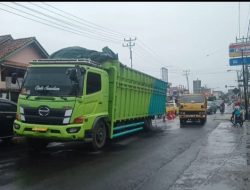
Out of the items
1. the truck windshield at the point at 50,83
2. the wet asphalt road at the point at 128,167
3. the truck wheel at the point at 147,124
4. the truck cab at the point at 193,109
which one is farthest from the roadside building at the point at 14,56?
the wet asphalt road at the point at 128,167

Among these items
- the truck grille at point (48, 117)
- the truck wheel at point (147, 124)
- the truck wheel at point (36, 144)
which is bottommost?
the truck wheel at point (36, 144)

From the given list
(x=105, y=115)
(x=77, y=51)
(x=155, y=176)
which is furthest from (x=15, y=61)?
(x=155, y=176)

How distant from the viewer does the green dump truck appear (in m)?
10.7

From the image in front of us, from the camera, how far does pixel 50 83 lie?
438 inches

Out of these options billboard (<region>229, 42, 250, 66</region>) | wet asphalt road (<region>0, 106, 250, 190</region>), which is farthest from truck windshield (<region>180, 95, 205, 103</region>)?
wet asphalt road (<region>0, 106, 250, 190</region>)

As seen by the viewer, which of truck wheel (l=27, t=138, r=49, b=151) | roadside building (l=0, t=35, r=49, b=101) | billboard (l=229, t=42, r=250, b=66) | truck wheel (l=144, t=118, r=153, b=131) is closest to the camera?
truck wheel (l=27, t=138, r=49, b=151)

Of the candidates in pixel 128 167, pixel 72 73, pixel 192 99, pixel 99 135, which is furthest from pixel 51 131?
pixel 192 99

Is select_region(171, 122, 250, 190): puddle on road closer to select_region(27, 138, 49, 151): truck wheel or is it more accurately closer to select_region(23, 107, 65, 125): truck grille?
select_region(23, 107, 65, 125): truck grille

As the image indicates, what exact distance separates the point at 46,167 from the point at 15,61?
1844 cm

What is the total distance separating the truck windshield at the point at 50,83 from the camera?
11.0 m

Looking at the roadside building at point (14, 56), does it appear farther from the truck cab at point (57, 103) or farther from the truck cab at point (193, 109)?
the truck cab at point (57, 103)

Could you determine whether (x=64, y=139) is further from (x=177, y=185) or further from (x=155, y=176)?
(x=177, y=185)

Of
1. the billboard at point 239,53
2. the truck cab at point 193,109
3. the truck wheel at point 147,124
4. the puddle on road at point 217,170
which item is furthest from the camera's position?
the billboard at point 239,53

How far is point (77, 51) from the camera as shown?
1370cm
